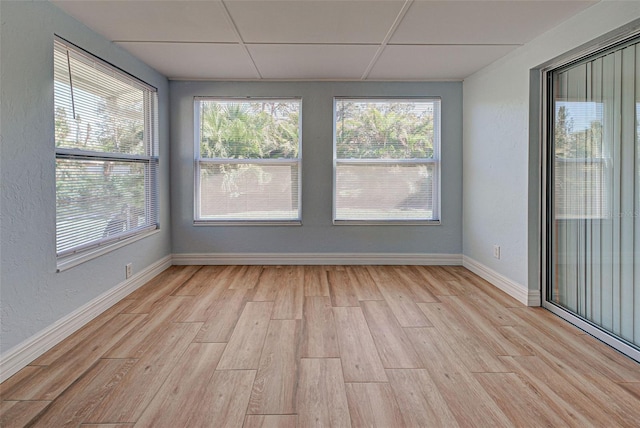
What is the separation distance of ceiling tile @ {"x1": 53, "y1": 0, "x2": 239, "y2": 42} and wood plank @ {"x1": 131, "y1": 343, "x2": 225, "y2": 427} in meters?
2.21

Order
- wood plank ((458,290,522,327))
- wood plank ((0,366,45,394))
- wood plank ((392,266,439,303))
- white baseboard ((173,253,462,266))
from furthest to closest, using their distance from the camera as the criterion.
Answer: white baseboard ((173,253,462,266))
wood plank ((392,266,439,303))
wood plank ((458,290,522,327))
wood plank ((0,366,45,394))

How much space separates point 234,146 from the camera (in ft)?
15.3

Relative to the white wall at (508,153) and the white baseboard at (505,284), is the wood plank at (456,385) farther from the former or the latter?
the white wall at (508,153)

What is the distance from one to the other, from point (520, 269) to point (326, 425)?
8.11 feet

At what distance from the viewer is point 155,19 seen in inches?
110

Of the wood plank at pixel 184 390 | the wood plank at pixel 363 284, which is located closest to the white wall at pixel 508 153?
the wood plank at pixel 363 284

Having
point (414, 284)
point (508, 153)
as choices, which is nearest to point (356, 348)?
point (414, 284)

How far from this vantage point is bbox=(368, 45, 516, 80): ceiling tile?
346cm

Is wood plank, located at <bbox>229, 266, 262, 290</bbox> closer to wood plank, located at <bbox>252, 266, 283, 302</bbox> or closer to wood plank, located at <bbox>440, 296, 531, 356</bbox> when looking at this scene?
wood plank, located at <bbox>252, 266, 283, 302</bbox>

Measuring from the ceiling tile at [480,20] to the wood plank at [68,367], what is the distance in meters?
2.95

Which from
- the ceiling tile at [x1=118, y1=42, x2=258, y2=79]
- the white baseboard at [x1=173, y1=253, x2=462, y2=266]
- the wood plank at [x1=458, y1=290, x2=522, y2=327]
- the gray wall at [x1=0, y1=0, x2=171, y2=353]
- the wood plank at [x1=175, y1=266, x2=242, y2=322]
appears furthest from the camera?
the white baseboard at [x1=173, y1=253, x2=462, y2=266]

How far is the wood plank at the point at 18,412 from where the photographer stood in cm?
172

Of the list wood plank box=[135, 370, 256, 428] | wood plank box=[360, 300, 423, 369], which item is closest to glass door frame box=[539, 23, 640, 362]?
wood plank box=[360, 300, 423, 369]

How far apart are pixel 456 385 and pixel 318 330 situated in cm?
103
